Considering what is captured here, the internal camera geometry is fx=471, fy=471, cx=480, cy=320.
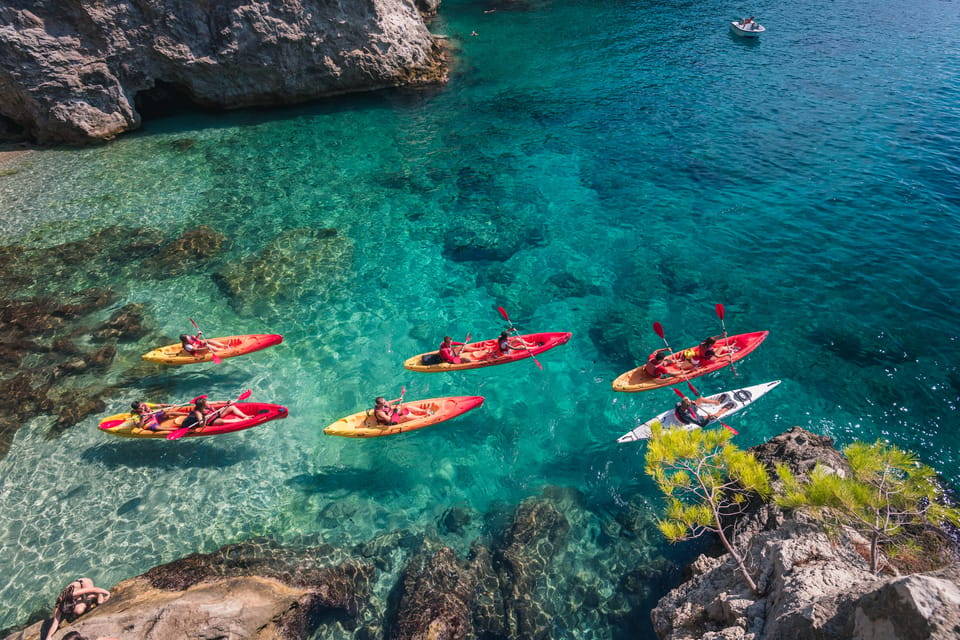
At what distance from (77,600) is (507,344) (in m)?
11.1

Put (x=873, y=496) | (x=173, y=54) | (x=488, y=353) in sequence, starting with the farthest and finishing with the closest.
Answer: (x=173, y=54), (x=488, y=353), (x=873, y=496)

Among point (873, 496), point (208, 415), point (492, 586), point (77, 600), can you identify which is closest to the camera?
point (873, 496)

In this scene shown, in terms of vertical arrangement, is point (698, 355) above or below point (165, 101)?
below

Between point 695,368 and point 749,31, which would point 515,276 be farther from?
point 749,31

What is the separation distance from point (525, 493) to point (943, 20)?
5106 centimetres

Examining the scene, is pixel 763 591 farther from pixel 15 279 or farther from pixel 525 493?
pixel 15 279

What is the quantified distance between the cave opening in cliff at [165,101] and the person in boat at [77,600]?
27.1m

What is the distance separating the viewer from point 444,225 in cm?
2020

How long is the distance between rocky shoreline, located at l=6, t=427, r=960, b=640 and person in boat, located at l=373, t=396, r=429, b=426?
282 cm

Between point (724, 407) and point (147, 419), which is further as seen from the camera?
point (724, 407)

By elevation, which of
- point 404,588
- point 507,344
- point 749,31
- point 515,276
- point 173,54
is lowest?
point 404,588

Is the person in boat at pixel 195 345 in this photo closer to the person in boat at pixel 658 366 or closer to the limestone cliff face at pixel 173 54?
the person in boat at pixel 658 366

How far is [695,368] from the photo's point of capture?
13.7 metres

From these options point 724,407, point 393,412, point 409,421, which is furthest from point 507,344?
point 724,407
